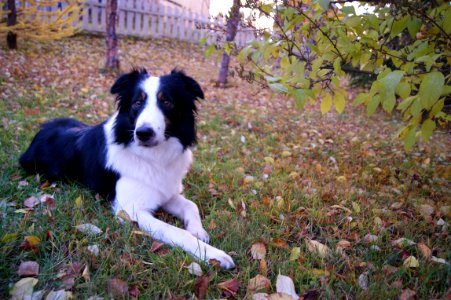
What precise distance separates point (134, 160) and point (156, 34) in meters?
11.5

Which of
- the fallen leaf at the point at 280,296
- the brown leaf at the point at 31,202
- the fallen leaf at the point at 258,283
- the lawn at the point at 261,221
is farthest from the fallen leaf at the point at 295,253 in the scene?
the brown leaf at the point at 31,202

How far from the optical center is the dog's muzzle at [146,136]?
105 inches

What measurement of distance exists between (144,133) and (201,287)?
4.19ft

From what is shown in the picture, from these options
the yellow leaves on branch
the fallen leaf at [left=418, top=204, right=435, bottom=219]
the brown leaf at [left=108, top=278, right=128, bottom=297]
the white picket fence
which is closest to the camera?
the brown leaf at [left=108, top=278, right=128, bottom=297]

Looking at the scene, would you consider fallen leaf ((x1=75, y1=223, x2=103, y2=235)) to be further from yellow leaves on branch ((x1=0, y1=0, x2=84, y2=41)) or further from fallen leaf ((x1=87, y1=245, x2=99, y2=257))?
yellow leaves on branch ((x1=0, y1=0, x2=84, y2=41))

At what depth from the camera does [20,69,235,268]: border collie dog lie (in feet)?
9.06

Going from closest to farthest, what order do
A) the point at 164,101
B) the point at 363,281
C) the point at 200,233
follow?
the point at 363,281 → the point at 200,233 → the point at 164,101

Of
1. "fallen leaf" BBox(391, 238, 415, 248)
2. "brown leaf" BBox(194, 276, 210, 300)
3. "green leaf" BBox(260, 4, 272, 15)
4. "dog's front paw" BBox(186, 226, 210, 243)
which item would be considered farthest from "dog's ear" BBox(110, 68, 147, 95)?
"fallen leaf" BBox(391, 238, 415, 248)

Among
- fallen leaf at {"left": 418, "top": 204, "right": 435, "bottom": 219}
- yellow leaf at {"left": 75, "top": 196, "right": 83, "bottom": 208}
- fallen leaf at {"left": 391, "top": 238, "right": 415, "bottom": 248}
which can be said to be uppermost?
fallen leaf at {"left": 418, "top": 204, "right": 435, "bottom": 219}

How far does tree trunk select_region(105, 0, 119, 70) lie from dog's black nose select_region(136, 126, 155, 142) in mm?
6557

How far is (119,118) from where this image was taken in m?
3.06

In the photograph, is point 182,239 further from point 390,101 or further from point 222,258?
point 390,101

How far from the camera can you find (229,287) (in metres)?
1.95

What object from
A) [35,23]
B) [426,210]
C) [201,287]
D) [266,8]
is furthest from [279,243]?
[35,23]
